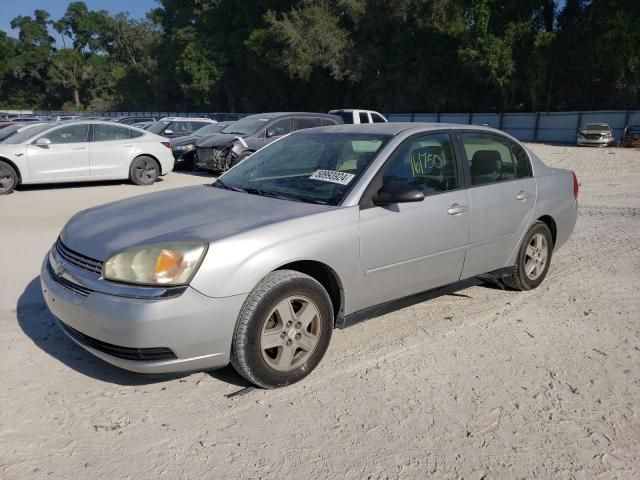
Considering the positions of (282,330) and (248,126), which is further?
(248,126)

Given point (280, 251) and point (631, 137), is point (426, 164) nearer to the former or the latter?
point (280, 251)

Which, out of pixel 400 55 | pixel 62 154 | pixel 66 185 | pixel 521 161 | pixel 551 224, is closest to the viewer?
pixel 521 161

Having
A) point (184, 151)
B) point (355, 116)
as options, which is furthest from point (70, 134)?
point (355, 116)

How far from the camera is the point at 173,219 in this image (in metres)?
3.52

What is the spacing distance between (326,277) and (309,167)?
1001mm

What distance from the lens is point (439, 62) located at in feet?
144

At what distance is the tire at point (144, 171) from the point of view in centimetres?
1230

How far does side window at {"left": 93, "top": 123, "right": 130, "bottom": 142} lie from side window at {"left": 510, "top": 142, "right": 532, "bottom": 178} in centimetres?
946

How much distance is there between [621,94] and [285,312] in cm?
4018

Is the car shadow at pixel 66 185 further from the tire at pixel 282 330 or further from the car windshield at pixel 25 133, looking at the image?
the tire at pixel 282 330

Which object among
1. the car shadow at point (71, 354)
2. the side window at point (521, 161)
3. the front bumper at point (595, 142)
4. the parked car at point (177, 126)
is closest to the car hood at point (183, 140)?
the parked car at point (177, 126)

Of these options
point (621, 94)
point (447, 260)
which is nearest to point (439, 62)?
point (621, 94)

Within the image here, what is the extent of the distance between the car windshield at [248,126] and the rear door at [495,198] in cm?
951

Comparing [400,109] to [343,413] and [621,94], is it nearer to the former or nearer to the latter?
[621,94]
